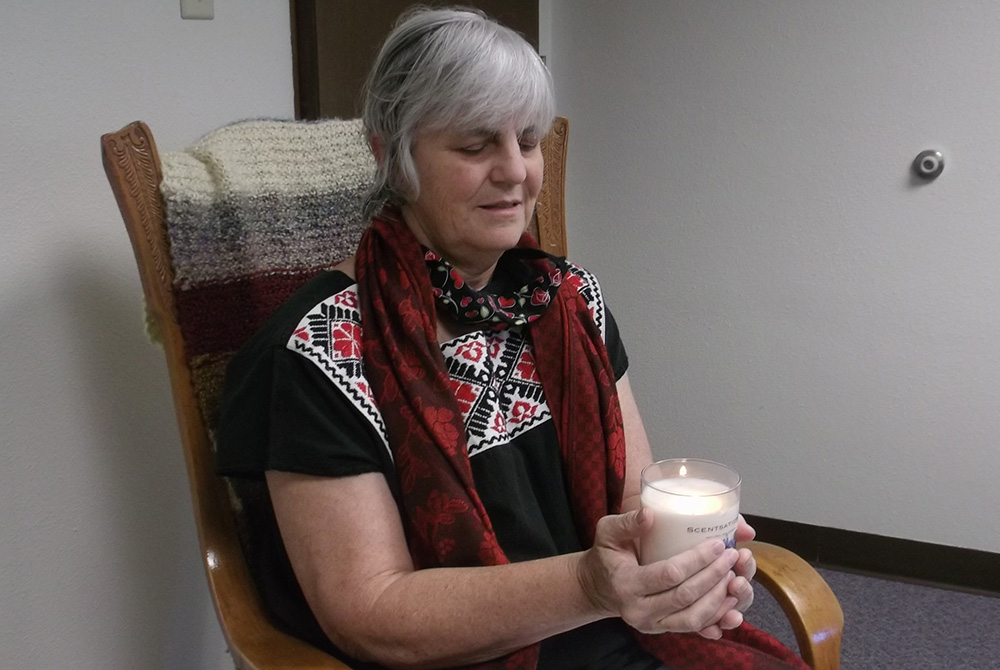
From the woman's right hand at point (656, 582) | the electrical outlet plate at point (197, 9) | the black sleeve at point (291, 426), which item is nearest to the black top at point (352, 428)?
the black sleeve at point (291, 426)

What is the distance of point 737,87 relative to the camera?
94.7 inches

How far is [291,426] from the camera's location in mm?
1008

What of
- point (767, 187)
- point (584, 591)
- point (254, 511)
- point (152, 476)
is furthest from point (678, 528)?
point (767, 187)

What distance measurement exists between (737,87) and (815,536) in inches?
52.7

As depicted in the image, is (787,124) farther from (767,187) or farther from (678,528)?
(678,528)

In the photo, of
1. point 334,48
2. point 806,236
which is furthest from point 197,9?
point 806,236

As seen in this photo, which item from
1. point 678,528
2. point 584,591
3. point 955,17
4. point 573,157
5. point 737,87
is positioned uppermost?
point 955,17

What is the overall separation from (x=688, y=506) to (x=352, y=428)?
1.39ft

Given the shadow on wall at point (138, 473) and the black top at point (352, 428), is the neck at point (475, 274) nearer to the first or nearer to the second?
the black top at point (352, 428)

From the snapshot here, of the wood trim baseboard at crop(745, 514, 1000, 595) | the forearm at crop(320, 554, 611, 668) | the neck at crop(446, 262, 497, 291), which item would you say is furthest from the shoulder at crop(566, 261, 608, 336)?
the wood trim baseboard at crop(745, 514, 1000, 595)

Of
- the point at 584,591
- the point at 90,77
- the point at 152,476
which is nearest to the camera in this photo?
the point at 584,591

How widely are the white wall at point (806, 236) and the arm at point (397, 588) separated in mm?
1718

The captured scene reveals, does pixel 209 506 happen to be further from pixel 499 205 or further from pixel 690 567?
pixel 690 567

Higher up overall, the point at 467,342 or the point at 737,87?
the point at 737,87
